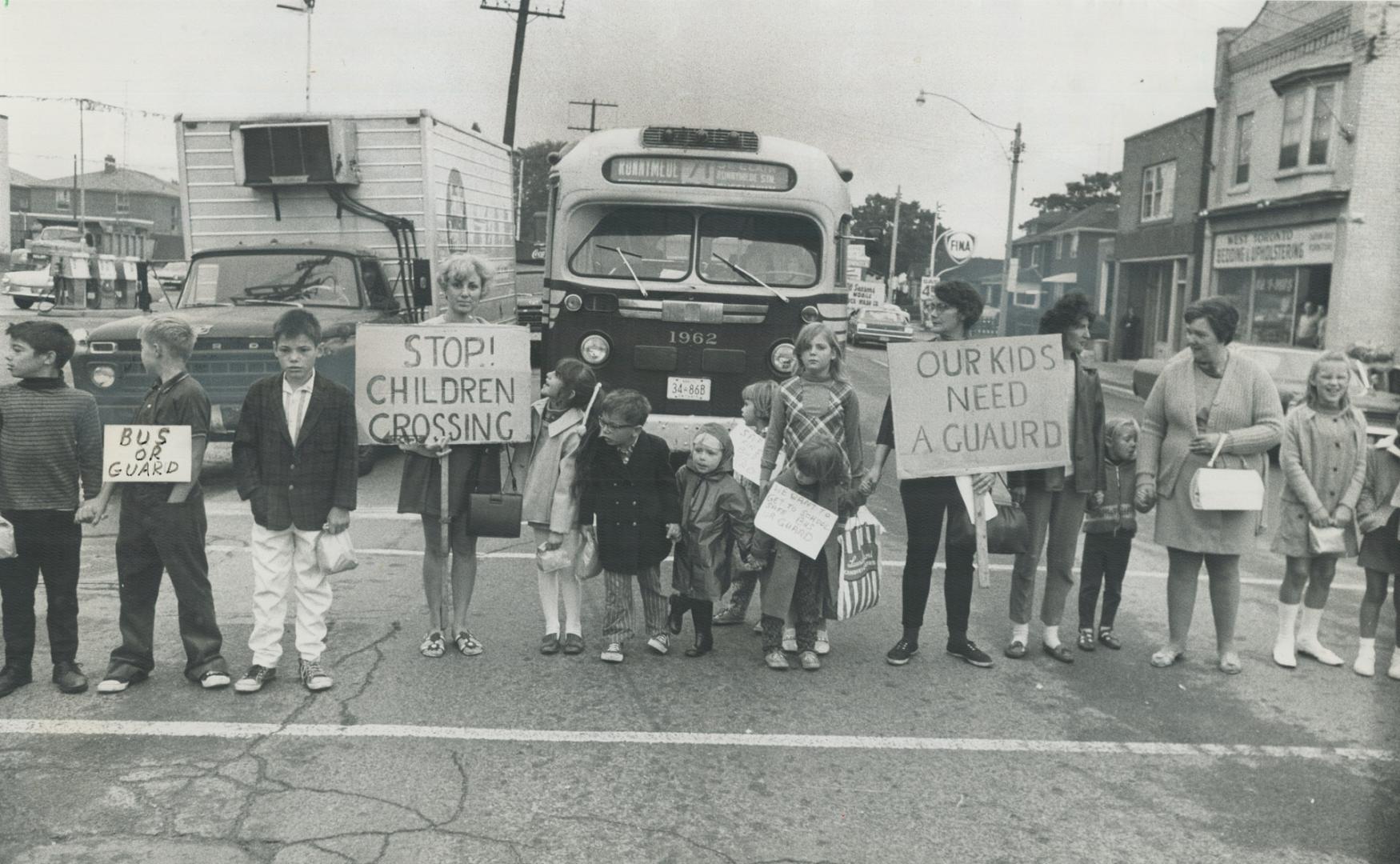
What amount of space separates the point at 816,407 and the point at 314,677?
276 centimetres

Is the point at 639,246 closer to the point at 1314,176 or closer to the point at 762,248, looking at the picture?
the point at 762,248

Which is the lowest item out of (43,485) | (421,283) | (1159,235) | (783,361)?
(43,485)

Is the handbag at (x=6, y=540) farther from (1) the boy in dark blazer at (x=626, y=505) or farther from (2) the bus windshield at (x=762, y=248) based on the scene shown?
(2) the bus windshield at (x=762, y=248)

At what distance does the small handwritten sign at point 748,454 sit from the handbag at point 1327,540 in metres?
2.99

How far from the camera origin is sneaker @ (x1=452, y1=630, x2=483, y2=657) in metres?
6.39

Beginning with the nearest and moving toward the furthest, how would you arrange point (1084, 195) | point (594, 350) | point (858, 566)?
point (858, 566), point (594, 350), point (1084, 195)

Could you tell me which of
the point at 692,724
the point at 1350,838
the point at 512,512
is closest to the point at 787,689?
the point at 692,724

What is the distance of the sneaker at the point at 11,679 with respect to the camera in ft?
18.4

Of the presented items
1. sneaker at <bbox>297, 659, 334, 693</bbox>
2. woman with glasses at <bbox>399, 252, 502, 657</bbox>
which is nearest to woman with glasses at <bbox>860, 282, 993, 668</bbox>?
woman with glasses at <bbox>399, 252, 502, 657</bbox>

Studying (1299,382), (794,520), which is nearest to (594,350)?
(794,520)

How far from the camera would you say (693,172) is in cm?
998

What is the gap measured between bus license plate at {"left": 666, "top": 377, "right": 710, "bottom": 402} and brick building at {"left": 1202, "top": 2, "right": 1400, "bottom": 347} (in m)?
20.8

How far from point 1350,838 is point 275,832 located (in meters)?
3.82

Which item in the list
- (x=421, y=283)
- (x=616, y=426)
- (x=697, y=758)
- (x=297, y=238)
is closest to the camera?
(x=697, y=758)
